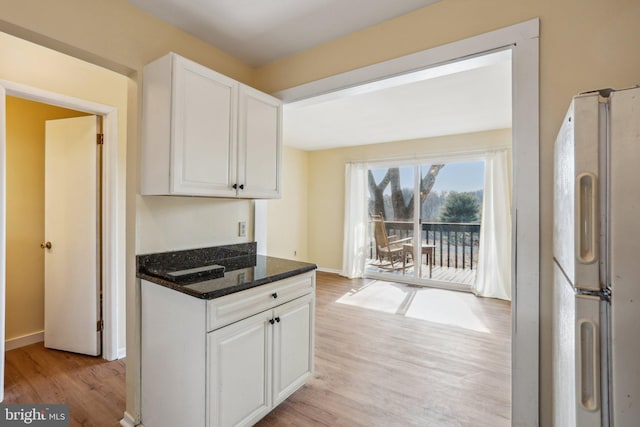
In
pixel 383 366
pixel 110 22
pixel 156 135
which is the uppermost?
pixel 110 22

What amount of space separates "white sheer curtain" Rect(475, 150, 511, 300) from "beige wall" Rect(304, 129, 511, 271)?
3.62 feet

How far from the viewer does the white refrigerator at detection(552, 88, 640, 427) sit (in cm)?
67

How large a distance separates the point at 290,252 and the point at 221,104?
4.27m

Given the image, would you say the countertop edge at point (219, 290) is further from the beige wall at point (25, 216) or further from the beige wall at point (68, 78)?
the beige wall at point (25, 216)

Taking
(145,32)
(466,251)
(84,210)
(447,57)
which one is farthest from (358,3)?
(466,251)

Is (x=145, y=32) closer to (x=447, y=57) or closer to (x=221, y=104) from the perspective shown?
(x=221, y=104)

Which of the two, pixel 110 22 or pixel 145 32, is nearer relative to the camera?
pixel 110 22

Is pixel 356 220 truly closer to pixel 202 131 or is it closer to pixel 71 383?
pixel 202 131

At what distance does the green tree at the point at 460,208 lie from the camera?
4637 mm

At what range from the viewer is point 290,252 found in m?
5.79

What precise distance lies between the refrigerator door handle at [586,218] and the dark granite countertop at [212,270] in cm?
134

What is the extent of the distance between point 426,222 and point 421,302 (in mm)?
1520

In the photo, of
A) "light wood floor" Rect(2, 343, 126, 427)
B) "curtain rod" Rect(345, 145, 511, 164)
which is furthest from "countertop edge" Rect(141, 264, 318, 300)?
"curtain rod" Rect(345, 145, 511, 164)

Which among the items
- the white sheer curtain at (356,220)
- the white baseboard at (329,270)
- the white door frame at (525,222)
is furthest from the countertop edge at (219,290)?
the white baseboard at (329,270)
